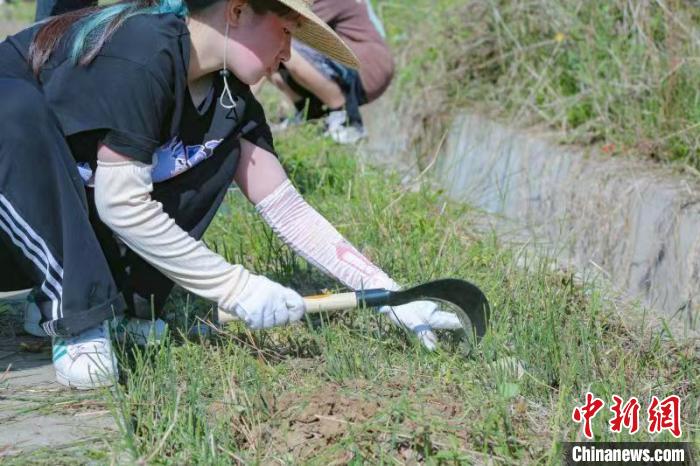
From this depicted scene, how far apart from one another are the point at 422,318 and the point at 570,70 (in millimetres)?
2480

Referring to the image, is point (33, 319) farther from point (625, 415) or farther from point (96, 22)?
point (625, 415)

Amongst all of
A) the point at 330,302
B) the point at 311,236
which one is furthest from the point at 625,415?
the point at 311,236

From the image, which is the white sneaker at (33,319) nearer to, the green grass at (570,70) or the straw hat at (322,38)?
the straw hat at (322,38)

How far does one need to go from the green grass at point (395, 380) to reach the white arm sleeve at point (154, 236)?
0.53 ft

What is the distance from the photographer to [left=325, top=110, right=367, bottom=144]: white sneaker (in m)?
5.22

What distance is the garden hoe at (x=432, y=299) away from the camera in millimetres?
2707

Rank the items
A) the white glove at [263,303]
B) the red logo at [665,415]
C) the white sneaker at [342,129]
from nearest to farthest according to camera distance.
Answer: the red logo at [665,415] < the white glove at [263,303] < the white sneaker at [342,129]

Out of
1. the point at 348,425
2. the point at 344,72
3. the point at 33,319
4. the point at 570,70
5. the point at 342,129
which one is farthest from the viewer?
the point at 344,72

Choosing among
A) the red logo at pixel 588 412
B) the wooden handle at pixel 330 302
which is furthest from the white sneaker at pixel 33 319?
the red logo at pixel 588 412

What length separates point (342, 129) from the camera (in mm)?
5320

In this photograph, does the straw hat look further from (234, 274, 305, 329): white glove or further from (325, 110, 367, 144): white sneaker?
(325, 110, 367, 144): white sneaker

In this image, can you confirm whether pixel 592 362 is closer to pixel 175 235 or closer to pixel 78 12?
pixel 175 235

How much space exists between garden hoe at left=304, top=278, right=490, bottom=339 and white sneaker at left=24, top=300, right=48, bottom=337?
727 millimetres
